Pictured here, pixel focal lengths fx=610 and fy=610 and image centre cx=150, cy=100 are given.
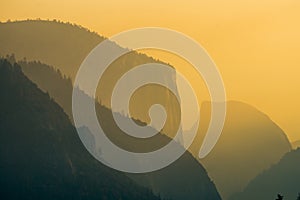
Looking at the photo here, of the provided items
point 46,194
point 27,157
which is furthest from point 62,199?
point 27,157

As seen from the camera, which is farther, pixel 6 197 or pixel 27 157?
pixel 27 157

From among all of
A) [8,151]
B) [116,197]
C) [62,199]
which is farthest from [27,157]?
[116,197]

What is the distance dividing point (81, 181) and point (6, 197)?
30.3 meters

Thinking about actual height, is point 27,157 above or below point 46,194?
above

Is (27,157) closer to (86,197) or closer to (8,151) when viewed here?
(8,151)

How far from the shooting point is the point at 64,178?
7687 inches

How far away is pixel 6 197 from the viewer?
176m

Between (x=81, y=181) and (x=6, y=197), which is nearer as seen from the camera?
(x=6, y=197)

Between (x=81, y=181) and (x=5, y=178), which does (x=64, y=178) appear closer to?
(x=81, y=181)

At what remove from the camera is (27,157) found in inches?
7672

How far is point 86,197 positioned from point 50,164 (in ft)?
51.7

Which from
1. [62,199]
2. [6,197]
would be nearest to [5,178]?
[6,197]

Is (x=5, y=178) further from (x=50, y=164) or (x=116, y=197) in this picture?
(x=116, y=197)

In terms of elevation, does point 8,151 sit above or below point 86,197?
above
